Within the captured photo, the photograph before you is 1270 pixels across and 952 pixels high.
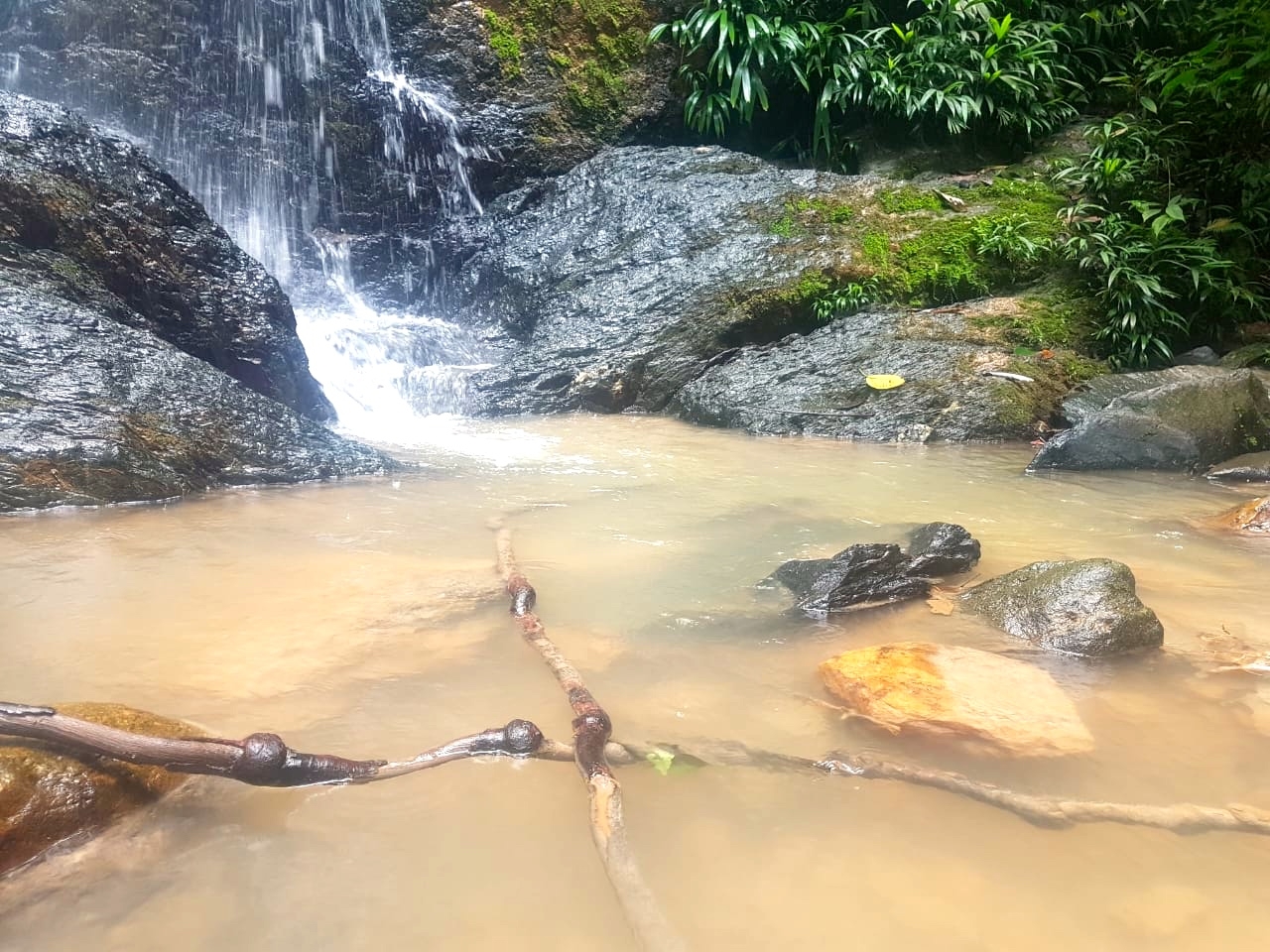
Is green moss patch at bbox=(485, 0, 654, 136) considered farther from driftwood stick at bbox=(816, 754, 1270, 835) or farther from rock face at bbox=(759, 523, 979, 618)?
driftwood stick at bbox=(816, 754, 1270, 835)

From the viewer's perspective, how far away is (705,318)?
7.04 m

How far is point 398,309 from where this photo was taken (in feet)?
29.0

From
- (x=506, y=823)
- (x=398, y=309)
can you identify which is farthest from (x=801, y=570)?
(x=398, y=309)

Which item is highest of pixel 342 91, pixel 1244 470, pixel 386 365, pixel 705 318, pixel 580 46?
pixel 580 46

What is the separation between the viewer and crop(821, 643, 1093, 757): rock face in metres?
1.66

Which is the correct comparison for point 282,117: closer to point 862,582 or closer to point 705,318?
point 705,318

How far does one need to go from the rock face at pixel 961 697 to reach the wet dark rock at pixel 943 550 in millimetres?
628

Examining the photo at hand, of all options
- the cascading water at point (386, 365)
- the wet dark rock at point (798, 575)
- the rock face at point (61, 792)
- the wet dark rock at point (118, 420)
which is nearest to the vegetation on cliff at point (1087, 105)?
the cascading water at point (386, 365)

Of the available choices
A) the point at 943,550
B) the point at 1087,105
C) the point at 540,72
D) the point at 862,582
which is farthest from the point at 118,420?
the point at 1087,105

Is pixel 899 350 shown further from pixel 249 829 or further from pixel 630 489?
pixel 249 829

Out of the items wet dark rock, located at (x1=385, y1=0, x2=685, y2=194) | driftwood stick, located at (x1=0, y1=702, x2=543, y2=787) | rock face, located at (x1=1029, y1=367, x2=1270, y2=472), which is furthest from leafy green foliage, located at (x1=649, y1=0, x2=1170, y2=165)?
→ driftwood stick, located at (x1=0, y1=702, x2=543, y2=787)

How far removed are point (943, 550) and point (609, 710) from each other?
1.48 m

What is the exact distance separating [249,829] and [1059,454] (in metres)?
4.71

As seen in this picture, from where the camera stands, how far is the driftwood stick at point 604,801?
1112mm
